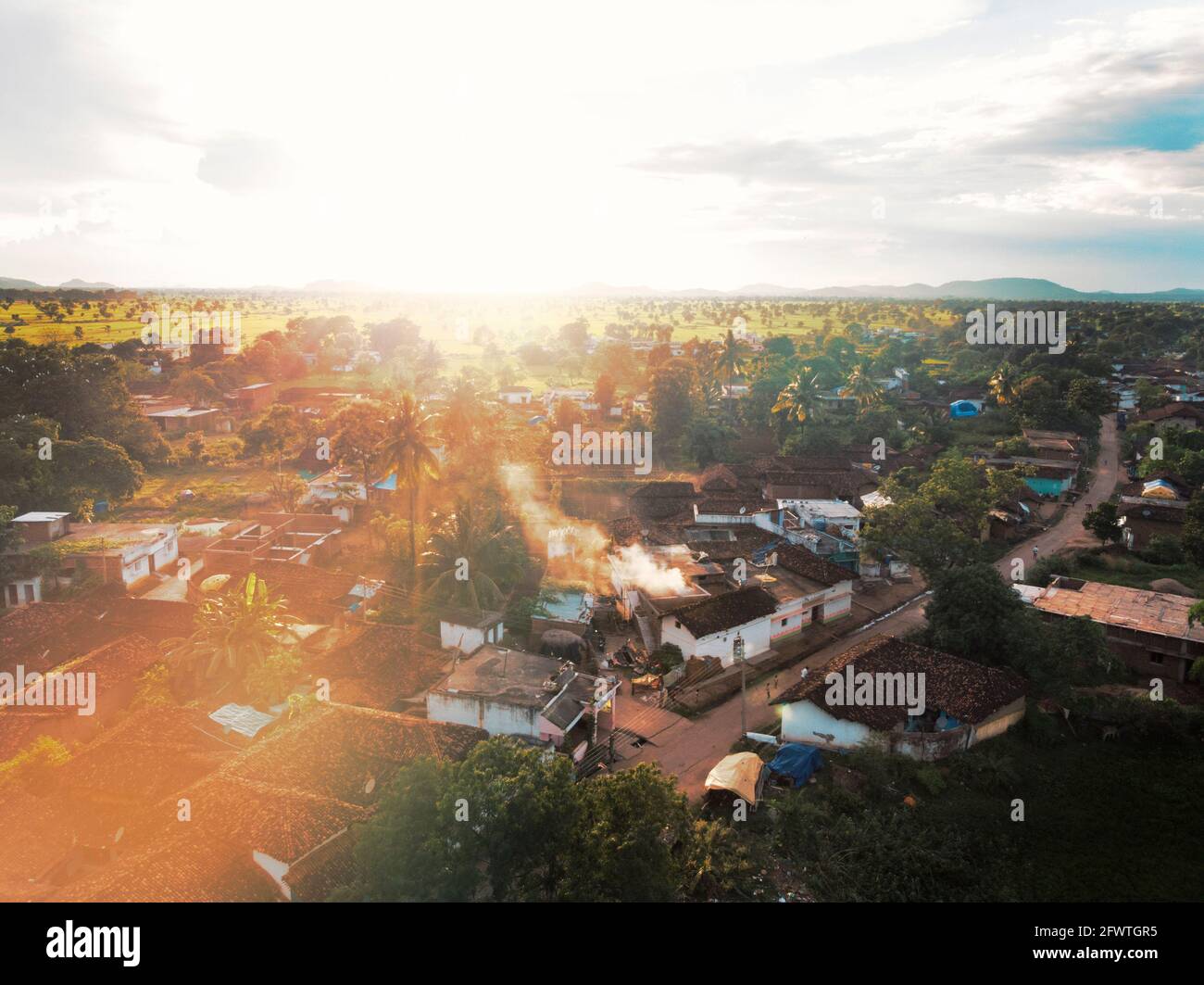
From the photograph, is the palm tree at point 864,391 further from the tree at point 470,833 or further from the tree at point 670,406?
the tree at point 470,833

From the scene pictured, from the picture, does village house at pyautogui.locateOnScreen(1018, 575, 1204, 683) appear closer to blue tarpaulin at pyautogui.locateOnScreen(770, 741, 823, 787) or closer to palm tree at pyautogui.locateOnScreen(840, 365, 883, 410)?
blue tarpaulin at pyautogui.locateOnScreen(770, 741, 823, 787)

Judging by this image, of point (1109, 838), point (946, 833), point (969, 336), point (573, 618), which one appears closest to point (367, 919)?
point (946, 833)

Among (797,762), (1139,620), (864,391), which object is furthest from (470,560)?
(864,391)

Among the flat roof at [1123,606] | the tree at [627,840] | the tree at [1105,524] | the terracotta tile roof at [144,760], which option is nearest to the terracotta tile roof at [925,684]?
the flat roof at [1123,606]

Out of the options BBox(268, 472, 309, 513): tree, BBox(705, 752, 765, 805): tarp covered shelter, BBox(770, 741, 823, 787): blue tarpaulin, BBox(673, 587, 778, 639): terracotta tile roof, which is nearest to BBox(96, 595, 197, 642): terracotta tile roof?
BBox(268, 472, 309, 513): tree

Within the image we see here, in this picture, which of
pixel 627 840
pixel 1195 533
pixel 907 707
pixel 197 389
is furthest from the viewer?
pixel 197 389

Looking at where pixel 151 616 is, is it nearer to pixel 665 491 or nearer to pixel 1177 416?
pixel 665 491
